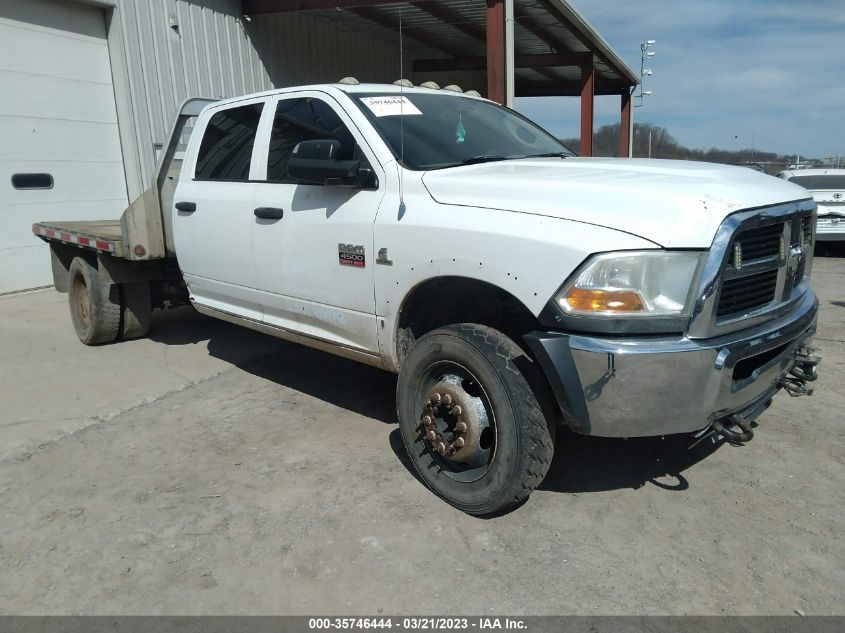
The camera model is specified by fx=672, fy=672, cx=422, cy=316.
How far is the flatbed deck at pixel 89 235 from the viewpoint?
5.55 metres

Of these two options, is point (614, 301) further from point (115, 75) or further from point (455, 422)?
point (115, 75)

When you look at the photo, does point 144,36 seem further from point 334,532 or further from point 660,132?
point 660,132

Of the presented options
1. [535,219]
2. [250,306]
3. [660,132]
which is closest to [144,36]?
[250,306]

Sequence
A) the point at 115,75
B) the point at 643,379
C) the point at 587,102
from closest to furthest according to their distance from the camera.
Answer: the point at 643,379 < the point at 115,75 < the point at 587,102

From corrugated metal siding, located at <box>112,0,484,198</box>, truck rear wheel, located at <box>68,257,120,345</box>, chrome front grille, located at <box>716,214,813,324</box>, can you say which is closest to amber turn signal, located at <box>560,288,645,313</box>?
chrome front grille, located at <box>716,214,813,324</box>

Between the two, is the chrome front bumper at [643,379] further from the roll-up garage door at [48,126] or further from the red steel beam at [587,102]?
the red steel beam at [587,102]

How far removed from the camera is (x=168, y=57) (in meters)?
9.70

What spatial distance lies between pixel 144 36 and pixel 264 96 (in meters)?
6.14

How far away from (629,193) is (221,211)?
2.88 m

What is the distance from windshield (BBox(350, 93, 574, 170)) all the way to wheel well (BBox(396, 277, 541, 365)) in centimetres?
66

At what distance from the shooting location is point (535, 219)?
2.77m

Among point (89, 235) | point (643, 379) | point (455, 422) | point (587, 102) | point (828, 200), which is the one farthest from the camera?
point (587, 102)

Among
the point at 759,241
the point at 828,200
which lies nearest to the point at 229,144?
the point at 759,241

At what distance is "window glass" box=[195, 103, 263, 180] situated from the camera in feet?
14.9
